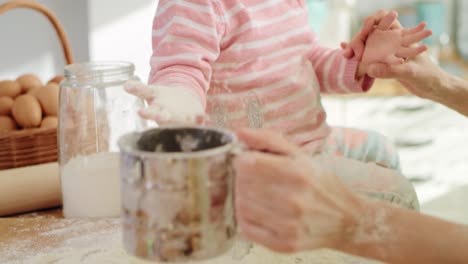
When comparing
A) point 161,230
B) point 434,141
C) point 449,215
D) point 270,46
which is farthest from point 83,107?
point 434,141

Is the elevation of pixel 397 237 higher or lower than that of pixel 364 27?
lower

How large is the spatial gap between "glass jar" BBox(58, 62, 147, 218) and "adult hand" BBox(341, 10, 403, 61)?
0.41 m

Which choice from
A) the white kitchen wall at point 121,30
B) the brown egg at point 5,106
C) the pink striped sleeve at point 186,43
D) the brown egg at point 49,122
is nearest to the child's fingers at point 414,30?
the pink striped sleeve at point 186,43

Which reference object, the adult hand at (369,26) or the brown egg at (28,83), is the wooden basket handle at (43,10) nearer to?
the brown egg at (28,83)

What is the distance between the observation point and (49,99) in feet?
3.95

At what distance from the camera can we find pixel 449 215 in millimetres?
2467

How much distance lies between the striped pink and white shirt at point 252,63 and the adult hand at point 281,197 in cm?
26

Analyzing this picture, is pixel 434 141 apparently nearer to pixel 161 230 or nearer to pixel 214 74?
pixel 214 74

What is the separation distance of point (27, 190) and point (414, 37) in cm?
69

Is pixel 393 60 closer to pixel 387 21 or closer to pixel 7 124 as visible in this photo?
pixel 387 21

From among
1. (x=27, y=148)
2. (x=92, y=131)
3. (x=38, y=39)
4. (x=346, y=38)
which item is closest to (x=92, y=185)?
(x=92, y=131)

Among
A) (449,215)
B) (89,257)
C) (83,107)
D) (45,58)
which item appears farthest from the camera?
(449,215)

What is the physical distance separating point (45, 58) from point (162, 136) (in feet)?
5.52

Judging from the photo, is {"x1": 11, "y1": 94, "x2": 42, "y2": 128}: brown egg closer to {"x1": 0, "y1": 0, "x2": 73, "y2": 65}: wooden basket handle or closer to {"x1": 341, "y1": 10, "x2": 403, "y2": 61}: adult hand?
{"x1": 0, "y1": 0, "x2": 73, "y2": 65}: wooden basket handle
